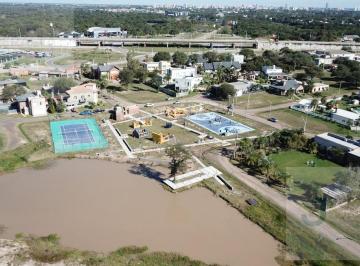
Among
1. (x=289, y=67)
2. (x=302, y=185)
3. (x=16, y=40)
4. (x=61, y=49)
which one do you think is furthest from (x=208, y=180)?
(x=16, y=40)

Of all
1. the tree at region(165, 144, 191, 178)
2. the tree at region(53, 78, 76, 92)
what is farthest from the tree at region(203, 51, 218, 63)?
the tree at region(165, 144, 191, 178)

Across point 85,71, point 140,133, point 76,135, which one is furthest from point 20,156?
point 85,71

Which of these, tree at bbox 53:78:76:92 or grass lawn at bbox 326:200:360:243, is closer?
grass lawn at bbox 326:200:360:243

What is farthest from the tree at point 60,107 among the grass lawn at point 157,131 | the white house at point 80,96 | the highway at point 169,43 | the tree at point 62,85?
the highway at point 169,43

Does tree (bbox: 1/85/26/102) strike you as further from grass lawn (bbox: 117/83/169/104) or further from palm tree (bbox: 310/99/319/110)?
palm tree (bbox: 310/99/319/110)

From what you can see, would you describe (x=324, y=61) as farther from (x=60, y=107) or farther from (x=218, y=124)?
(x=60, y=107)

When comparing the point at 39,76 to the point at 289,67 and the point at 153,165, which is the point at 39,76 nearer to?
the point at 153,165
